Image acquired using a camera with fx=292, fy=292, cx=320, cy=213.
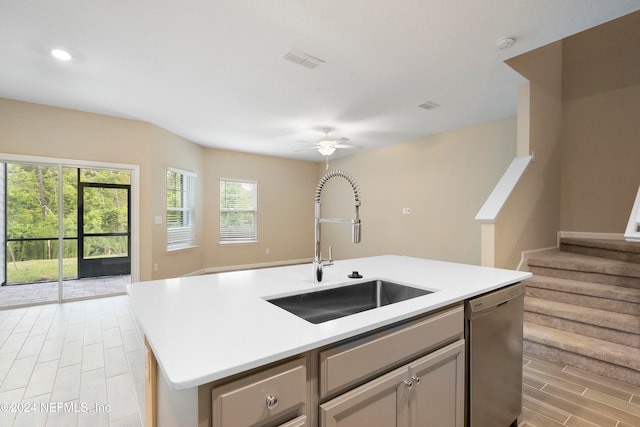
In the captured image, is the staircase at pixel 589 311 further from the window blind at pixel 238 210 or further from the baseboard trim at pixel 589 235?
the window blind at pixel 238 210

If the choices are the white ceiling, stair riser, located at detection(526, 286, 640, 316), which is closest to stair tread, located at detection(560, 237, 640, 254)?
stair riser, located at detection(526, 286, 640, 316)

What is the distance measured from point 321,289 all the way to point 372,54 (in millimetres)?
2218

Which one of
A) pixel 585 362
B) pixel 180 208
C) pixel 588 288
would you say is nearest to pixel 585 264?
pixel 588 288

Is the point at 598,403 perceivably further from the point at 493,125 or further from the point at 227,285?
the point at 493,125

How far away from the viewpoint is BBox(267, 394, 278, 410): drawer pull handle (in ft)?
2.61

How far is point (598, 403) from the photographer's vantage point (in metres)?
1.96

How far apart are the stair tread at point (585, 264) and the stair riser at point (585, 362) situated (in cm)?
100

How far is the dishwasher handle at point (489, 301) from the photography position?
1.40m

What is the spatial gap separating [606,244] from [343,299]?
3.54 meters

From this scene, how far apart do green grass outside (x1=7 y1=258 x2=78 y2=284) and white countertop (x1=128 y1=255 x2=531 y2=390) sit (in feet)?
12.4

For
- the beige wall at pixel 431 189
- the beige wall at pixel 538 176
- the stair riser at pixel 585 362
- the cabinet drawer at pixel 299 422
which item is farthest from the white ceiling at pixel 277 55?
the stair riser at pixel 585 362

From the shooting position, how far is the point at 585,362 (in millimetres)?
2357

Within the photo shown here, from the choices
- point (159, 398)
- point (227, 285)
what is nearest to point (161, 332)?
point (159, 398)

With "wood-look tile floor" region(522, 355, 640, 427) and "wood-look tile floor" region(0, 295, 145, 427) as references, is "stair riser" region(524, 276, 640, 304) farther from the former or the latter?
"wood-look tile floor" region(0, 295, 145, 427)
